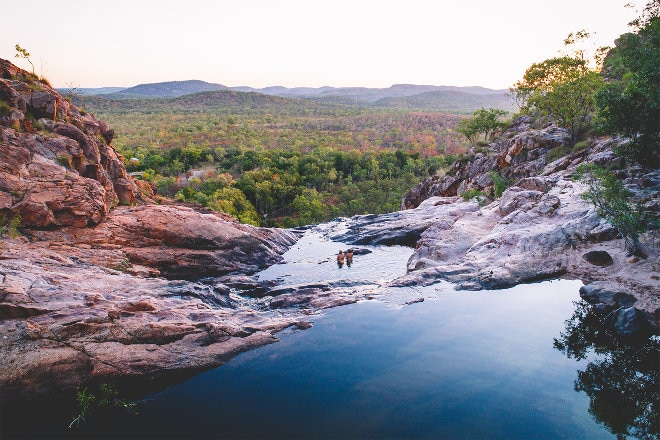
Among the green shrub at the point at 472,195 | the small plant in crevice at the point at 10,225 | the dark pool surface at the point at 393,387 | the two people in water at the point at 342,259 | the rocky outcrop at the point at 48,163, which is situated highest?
the rocky outcrop at the point at 48,163

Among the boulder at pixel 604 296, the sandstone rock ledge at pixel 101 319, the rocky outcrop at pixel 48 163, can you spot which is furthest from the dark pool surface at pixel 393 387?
the rocky outcrop at pixel 48 163

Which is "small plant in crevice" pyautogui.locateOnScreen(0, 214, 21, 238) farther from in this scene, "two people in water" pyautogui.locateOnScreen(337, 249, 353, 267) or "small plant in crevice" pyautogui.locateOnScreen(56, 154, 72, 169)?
"two people in water" pyautogui.locateOnScreen(337, 249, 353, 267)

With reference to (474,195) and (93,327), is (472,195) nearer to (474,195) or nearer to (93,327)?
(474,195)

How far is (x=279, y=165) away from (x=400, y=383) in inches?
2728

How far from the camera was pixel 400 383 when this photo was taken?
523 inches

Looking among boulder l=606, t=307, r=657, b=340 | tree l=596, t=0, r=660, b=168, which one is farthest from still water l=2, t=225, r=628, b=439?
tree l=596, t=0, r=660, b=168

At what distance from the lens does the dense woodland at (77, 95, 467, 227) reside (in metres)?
64.2

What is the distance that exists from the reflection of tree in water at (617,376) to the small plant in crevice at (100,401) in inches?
567

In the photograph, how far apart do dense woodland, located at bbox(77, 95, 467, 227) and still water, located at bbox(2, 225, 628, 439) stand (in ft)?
132

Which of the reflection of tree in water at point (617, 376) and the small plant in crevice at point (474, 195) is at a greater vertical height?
the small plant in crevice at point (474, 195)

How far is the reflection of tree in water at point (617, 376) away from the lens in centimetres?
1148

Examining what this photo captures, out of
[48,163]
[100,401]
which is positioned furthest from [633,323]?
[48,163]

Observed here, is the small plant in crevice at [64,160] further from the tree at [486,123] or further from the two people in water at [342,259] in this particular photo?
the tree at [486,123]

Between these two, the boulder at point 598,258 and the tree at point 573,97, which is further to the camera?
the tree at point 573,97
